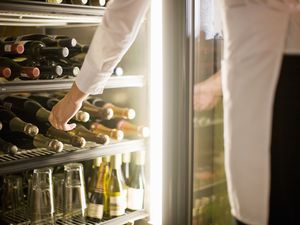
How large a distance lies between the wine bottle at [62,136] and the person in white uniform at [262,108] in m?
0.65

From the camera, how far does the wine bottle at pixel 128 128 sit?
1698 millimetres

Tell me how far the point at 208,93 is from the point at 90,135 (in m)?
0.57

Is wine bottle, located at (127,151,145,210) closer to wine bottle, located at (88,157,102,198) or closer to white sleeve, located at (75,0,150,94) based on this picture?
wine bottle, located at (88,157,102,198)

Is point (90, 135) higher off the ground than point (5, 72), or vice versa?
point (5, 72)

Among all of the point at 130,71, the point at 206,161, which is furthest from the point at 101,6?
the point at 206,161

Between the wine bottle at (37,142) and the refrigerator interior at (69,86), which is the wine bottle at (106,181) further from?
the wine bottle at (37,142)

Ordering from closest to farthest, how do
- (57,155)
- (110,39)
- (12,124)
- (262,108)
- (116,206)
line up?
(262,108) < (110,39) < (57,155) < (12,124) < (116,206)

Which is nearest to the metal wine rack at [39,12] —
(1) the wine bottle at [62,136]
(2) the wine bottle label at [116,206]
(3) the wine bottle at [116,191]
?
(1) the wine bottle at [62,136]

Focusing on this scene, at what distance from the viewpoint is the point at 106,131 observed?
5.44 feet

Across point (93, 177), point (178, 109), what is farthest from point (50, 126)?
point (178, 109)

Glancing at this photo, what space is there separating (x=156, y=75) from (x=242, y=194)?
84 cm

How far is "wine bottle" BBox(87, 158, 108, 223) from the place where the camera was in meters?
1.67

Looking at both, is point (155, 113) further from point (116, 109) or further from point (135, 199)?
point (135, 199)

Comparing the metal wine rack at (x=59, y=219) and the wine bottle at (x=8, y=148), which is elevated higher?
the wine bottle at (x=8, y=148)
